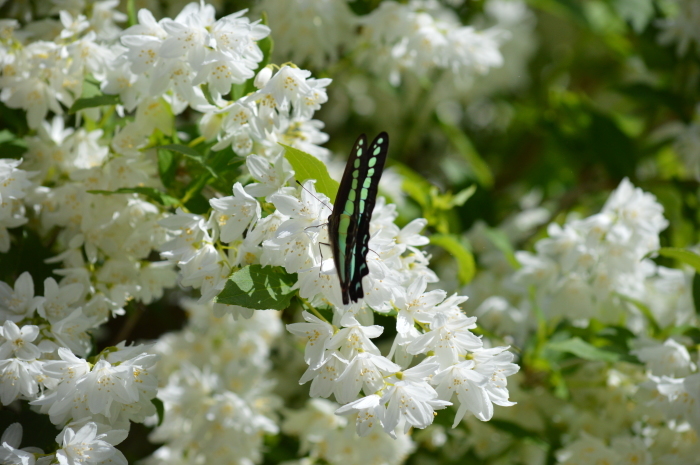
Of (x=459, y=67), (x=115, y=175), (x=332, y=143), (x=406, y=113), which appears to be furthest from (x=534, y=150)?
(x=115, y=175)

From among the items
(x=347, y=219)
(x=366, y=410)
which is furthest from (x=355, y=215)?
(x=366, y=410)

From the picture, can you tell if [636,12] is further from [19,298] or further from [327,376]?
[19,298]

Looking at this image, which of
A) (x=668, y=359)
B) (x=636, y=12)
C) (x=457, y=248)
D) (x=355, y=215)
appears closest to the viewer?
(x=355, y=215)

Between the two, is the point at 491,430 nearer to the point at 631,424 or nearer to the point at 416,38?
the point at 631,424

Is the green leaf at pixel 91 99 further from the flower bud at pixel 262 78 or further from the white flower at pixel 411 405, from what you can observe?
the white flower at pixel 411 405

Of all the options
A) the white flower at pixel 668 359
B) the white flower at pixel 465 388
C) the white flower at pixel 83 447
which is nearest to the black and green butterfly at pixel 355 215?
the white flower at pixel 465 388

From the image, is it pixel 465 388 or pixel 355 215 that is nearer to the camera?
pixel 355 215

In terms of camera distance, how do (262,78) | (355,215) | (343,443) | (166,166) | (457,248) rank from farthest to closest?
(343,443)
(457,248)
(166,166)
(262,78)
(355,215)
